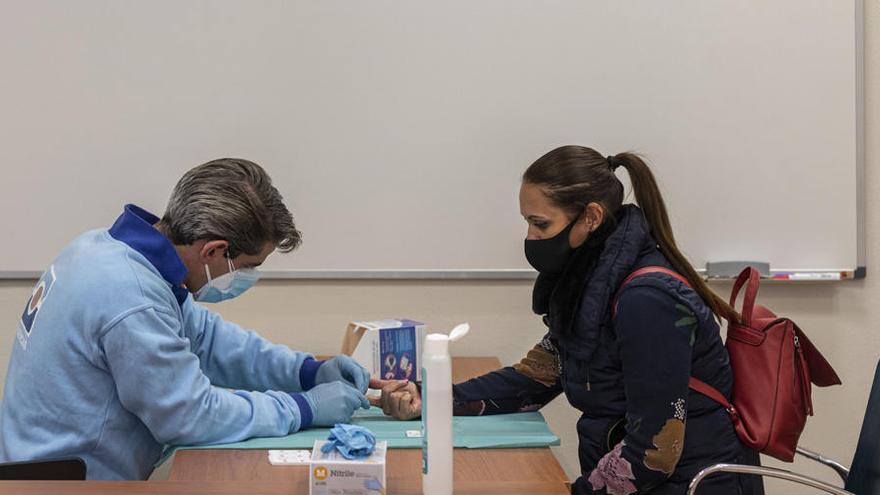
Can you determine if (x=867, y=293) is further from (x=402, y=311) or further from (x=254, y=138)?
(x=254, y=138)

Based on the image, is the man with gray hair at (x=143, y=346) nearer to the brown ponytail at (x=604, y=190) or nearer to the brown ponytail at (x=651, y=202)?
the brown ponytail at (x=604, y=190)

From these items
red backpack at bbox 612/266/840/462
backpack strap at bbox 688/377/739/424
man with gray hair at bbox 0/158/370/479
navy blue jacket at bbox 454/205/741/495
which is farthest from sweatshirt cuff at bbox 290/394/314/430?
backpack strap at bbox 688/377/739/424

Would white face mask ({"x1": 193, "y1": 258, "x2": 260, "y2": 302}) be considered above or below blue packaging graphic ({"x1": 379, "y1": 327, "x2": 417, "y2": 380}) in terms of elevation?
above

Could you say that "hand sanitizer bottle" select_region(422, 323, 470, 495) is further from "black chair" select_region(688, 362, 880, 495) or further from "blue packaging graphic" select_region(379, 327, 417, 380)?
"blue packaging graphic" select_region(379, 327, 417, 380)

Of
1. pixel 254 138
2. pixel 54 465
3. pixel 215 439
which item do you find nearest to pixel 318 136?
pixel 254 138

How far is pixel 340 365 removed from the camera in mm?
1970

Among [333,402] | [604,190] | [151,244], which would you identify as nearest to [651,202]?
[604,190]

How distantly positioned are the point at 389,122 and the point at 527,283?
0.65m

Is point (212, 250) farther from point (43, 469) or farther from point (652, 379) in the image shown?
point (652, 379)

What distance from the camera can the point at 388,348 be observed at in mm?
2178

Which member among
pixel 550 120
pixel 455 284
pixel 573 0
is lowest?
pixel 455 284

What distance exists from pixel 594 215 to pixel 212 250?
748mm

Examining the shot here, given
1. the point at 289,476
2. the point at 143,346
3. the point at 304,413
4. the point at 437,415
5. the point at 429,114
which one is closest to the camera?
the point at 437,415

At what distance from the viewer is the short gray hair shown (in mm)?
1624
